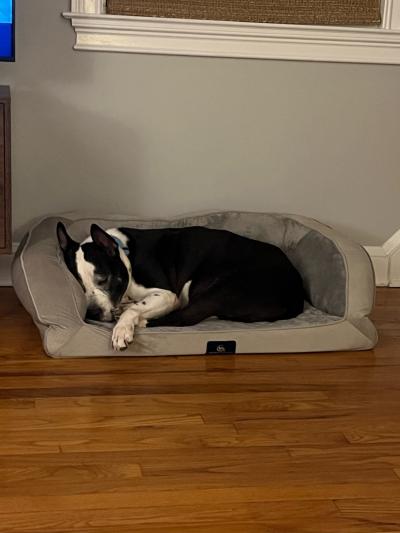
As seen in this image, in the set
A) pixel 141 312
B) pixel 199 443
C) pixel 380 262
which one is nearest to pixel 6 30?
pixel 141 312

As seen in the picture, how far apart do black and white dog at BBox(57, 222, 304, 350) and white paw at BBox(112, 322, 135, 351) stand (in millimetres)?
37

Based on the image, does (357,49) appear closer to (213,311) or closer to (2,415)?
(213,311)

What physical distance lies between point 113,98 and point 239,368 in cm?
153

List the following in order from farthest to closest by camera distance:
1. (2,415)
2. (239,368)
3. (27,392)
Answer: (239,368) → (27,392) → (2,415)

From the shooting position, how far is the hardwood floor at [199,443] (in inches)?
87.8

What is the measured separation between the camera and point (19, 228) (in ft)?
13.7

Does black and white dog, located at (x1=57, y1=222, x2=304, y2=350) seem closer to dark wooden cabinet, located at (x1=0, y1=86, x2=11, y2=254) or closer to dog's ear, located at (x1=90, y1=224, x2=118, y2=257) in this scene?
dog's ear, located at (x1=90, y1=224, x2=118, y2=257)

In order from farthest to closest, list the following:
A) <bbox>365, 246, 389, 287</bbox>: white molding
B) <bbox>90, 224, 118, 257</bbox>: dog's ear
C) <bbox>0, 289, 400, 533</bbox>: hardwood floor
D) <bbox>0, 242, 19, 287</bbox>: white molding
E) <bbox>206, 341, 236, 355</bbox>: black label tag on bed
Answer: <bbox>365, 246, 389, 287</bbox>: white molding < <bbox>0, 242, 19, 287</bbox>: white molding < <bbox>90, 224, 118, 257</bbox>: dog's ear < <bbox>206, 341, 236, 355</bbox>: black label tag on bed < <bbox>0, 289, 400, 533</bbox>: hardwood floor

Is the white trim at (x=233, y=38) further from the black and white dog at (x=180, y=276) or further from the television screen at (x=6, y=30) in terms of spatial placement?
the black and white dog at (x=180, y=276)

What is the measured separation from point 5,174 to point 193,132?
43.1 inches

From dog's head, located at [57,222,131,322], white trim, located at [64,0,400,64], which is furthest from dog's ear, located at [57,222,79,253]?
white trim, located at [64,0,400,64]

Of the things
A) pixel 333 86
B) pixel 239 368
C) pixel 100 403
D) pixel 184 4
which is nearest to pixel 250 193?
pixel 333 86

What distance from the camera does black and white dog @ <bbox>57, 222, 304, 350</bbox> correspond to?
11.5 feet

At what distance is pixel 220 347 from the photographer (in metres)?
3.36
